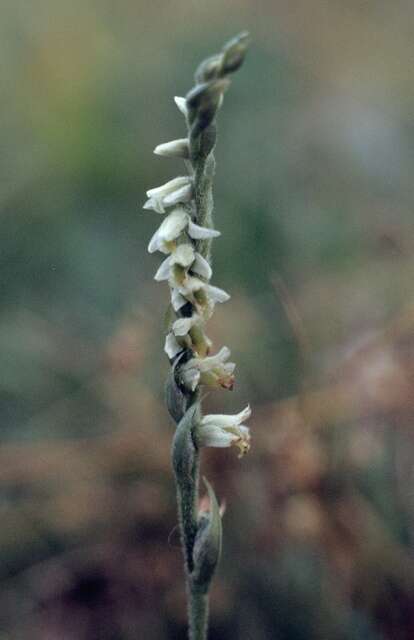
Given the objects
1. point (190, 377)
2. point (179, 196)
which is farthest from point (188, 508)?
point (179, 196)

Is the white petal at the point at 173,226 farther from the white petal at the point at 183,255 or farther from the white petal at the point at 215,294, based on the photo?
the white petal at the point at 215,294

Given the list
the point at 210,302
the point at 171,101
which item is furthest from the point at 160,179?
the point at 210,302

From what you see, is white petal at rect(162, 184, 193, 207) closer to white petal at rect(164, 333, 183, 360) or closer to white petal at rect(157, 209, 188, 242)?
white petal at rect(157, 209, 188, 242)

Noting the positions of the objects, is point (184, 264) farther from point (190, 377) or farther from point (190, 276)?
point (190, 377)

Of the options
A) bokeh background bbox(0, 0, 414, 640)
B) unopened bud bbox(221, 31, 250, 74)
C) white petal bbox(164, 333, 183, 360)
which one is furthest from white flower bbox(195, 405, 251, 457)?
bokeh background bbox(0, 0, 414, 640)

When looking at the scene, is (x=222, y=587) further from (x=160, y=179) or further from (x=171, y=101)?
(x=171, y=101)

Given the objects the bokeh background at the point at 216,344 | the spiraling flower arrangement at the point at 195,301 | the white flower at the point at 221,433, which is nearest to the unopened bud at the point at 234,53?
the spiraling flower arrangement at the point at 195,301
